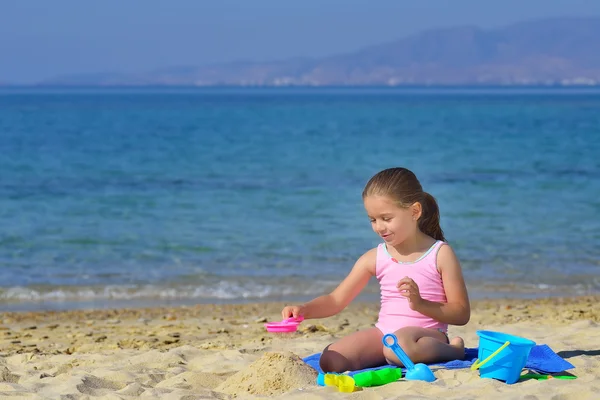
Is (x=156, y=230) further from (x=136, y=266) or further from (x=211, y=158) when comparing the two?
(x=211, y=158)

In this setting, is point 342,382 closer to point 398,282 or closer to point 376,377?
point 376,377

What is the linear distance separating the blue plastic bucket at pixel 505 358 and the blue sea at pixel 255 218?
13.5 ft

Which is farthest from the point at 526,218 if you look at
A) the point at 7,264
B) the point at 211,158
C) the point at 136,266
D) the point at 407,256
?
the point at 211,158

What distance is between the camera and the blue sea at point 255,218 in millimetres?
9156

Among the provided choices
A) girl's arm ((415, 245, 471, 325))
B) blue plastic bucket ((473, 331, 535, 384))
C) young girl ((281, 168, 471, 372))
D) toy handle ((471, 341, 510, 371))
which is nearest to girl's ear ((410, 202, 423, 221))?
young girl ((281, 168, 471, 372))

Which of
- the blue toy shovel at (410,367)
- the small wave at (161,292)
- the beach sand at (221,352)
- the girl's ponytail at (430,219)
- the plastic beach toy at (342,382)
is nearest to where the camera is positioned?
the plastic beach toy at (342,382)

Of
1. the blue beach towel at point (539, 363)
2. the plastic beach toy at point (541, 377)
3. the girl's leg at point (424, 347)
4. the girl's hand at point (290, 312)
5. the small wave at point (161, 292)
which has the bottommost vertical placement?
the small wave at point (161, 292)

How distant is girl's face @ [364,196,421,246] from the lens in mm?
4641

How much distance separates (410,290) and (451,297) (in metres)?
0.41

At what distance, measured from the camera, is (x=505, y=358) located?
14.4 feet

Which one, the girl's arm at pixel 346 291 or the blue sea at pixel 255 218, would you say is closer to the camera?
the girl's arm at pixel 346 291

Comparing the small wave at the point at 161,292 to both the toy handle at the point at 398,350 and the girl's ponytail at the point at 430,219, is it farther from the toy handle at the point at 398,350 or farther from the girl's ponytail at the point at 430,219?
the toy handle at the point at 398,350

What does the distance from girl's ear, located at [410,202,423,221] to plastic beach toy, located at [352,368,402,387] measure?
785 mm

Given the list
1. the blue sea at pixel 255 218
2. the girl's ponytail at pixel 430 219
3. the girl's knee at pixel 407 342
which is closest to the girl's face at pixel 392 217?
the girl's ponytail at pixel 430 219
